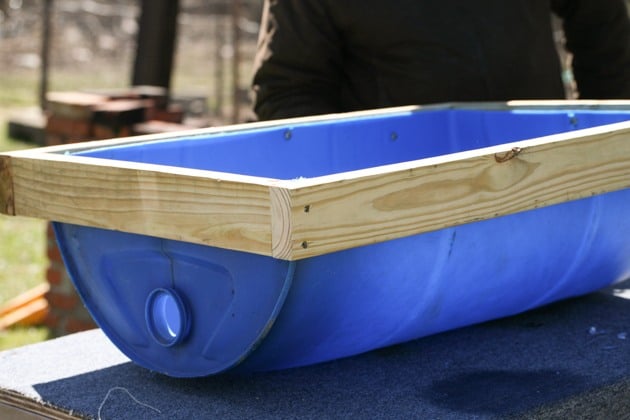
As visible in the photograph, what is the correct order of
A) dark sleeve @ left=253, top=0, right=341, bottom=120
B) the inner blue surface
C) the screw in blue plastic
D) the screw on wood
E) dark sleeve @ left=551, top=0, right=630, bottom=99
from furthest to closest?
1. dark sleeve @ left=551, top=0, right=630, bottom=99
2. dark sleeve @ left=253, top=0, right=341, bottom=120
3. the inner blue surface
4. the screw in blue plastic
5. the screw on wood

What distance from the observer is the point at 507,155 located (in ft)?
6.09

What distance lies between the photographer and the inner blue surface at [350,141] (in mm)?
2336

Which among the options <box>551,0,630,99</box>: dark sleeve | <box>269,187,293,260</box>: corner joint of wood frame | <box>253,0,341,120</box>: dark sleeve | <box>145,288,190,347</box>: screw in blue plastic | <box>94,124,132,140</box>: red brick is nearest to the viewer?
<box>269,187,293,260</box>: corner joint of wood frame

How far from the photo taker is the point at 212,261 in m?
1.85

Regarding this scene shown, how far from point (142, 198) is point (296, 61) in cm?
133

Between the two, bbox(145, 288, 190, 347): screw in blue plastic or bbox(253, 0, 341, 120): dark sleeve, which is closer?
bbox(145, 288, 190, 347): screw in blue plastic

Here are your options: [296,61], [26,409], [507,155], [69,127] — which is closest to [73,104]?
[69,127]

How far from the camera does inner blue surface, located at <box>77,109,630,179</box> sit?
2.34 metres

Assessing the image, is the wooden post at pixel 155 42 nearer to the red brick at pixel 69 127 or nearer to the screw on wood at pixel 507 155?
the red brick at pixel 69 127

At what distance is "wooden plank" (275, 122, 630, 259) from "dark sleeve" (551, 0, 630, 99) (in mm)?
1441

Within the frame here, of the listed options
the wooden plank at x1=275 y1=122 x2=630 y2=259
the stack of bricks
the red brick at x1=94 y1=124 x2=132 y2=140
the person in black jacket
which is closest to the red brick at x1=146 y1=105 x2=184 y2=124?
the stack of bricks

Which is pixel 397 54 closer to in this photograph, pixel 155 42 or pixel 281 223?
pixel 281 223

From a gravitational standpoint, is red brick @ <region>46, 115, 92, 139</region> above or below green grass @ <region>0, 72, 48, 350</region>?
above

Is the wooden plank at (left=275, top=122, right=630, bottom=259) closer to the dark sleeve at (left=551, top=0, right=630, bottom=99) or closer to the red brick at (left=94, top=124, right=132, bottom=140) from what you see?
the dark sleeve at (left=551, top=0, right=630, bottom=99)
